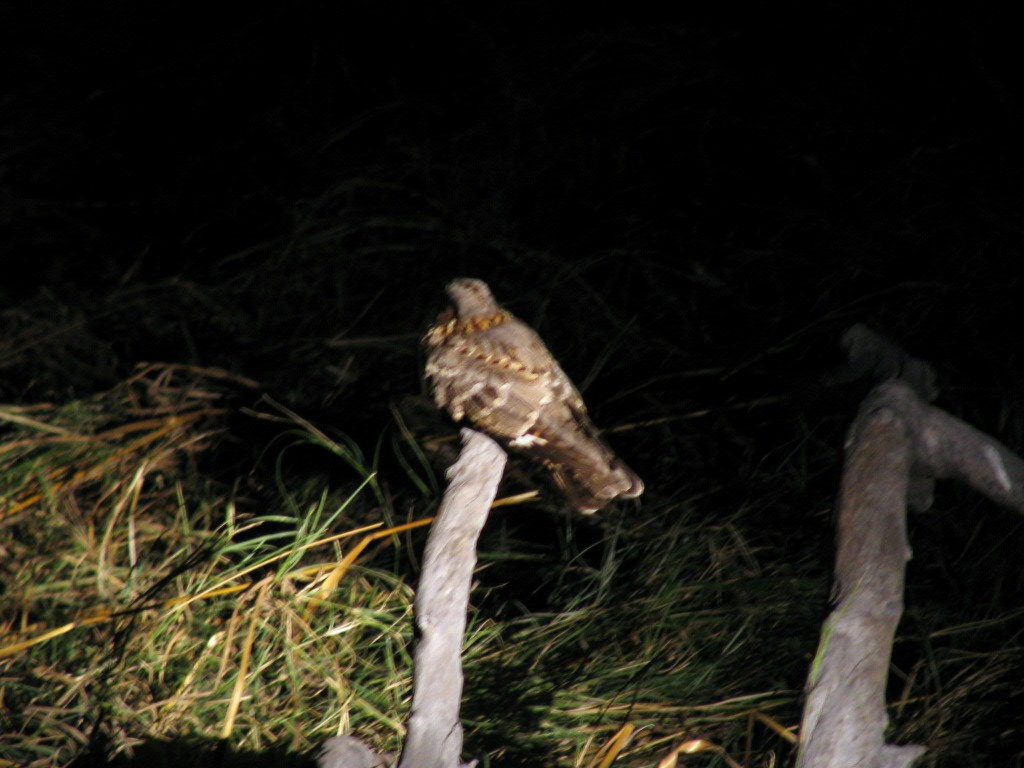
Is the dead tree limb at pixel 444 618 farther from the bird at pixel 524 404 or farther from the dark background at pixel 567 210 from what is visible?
the dark background at pixel 567 210

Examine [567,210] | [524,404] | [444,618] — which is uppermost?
[524,404]

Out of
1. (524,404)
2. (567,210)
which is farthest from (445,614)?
(567,210)

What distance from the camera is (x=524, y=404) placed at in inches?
40.9

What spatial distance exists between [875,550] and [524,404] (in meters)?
0.33

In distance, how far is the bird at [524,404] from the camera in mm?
1026

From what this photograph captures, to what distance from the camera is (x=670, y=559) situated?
1503 millimetres

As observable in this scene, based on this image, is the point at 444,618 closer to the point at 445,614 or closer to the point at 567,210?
the point at 445,614

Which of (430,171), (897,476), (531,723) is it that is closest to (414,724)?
(531,723)

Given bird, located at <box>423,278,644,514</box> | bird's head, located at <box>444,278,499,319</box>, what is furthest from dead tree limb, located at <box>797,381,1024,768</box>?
bird's head, located at <box>444,278,499,319</box>

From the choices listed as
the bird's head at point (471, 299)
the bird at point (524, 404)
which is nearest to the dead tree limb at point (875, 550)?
the bird at point (524, 404)

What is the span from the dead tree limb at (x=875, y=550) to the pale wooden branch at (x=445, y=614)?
298 millimetres

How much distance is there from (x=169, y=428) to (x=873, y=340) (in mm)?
1090

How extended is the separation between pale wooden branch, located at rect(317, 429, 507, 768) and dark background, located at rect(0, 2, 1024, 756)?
59cm

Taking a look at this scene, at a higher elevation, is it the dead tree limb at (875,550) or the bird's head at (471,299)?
the bird's head at (471,299)
